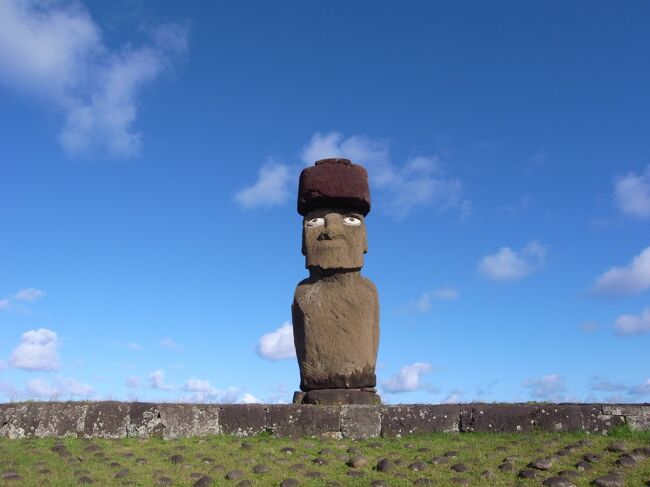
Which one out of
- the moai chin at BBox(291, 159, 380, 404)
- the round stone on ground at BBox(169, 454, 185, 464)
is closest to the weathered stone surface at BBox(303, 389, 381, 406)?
the moai chin at BBox(291, 159, 380, 404)

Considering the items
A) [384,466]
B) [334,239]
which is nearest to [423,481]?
[384,466]

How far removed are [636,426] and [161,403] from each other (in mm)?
6331

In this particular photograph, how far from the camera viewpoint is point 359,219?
1068 cm

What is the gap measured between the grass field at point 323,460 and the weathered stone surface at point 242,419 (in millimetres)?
242

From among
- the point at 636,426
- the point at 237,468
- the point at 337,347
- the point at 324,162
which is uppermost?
the point at 324,162

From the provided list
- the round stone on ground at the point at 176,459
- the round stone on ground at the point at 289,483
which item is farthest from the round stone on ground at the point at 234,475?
the round stone on ground at the point at 176,459

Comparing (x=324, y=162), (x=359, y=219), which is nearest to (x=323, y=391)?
(x=359, y=219)

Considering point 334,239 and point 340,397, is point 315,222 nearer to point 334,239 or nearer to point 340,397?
point 334,239

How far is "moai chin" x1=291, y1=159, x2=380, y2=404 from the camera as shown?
9680 mm

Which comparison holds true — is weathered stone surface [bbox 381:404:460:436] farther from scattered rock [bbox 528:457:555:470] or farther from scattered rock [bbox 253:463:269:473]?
scattered rock [bbox 253:463:269:473]

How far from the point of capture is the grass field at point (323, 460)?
586cm

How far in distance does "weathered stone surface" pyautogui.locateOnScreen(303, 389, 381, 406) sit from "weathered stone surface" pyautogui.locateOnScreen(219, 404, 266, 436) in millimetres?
1361

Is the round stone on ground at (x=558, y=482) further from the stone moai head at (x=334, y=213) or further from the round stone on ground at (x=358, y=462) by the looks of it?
the stone moai head at (x=334, y=213)

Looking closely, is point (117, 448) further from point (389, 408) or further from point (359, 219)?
point (359, 219)
